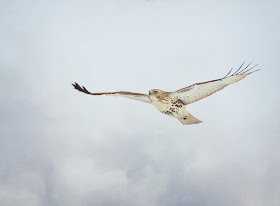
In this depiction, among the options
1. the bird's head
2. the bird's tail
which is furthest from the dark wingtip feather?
the bird's tail

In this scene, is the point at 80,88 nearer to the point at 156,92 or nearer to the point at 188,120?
the point at 156,92

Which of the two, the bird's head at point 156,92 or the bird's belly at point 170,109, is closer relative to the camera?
the bird's head at point 156,92

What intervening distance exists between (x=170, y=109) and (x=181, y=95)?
120 centimetres

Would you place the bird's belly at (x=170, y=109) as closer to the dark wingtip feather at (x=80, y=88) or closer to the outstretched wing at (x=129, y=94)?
the outstretched wing at (x=129, y=94)

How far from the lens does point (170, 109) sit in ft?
70.4

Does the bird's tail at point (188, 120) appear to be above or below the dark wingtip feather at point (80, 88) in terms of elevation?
below

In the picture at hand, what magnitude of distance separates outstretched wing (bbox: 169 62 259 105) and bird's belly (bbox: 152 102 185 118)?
49 centimetres

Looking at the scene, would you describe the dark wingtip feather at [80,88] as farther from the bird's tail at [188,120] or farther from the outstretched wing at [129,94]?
the bird's tail at [188,120]

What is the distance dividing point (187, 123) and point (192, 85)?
10.3 ft

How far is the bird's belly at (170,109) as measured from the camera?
2127 cm

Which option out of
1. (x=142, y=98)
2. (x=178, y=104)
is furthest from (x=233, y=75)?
(x=142, y=98)

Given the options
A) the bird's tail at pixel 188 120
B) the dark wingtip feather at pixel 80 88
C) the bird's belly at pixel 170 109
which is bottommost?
the bird's tail at pixel 188 120

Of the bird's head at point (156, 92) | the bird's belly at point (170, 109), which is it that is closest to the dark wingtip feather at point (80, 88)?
the bird's head at point (156, 92)

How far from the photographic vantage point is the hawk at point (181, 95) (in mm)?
19391
